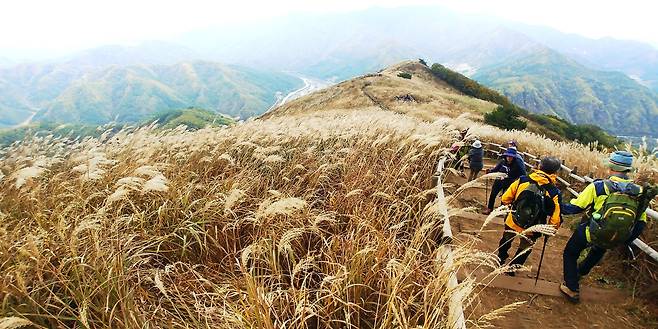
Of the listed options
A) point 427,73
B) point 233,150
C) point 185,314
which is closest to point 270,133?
point 233,150

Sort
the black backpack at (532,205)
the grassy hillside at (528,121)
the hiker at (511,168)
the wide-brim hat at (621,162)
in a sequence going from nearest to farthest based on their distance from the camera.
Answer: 1. the wide-brim hat at (621,162)
2. the black backpack at (532,205)
3. the hiker at (511,168)
4. the grassy hillside at (528,121)

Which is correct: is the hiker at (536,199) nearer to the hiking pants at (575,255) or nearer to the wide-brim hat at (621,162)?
the hiking pants at (575,255)

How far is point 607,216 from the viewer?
4578mm

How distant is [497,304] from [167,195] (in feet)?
13.8

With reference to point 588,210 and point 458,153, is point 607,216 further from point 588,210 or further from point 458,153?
point 458,153

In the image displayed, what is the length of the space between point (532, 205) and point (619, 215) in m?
0.95

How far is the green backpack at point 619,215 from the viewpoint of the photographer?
14.7 feet

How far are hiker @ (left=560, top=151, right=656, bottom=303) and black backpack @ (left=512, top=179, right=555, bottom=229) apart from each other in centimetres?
35

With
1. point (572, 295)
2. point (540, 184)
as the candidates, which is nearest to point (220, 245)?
point (540, 184)

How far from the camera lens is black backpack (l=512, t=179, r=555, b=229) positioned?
5082 mm

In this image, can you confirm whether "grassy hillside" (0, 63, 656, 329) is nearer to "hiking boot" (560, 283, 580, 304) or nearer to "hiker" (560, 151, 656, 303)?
"hiking boot" (560, 283, 580, 304)

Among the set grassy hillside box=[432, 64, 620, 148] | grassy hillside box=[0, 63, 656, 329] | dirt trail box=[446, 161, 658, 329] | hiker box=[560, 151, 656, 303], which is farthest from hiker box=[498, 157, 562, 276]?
grassy hillside box=[432, 64, 620, 148]

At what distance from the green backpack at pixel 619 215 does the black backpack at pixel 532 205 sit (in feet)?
2.11

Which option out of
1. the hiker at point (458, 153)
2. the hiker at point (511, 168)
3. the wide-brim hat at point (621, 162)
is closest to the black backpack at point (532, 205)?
the wide-brim hat at point (621, 162)
